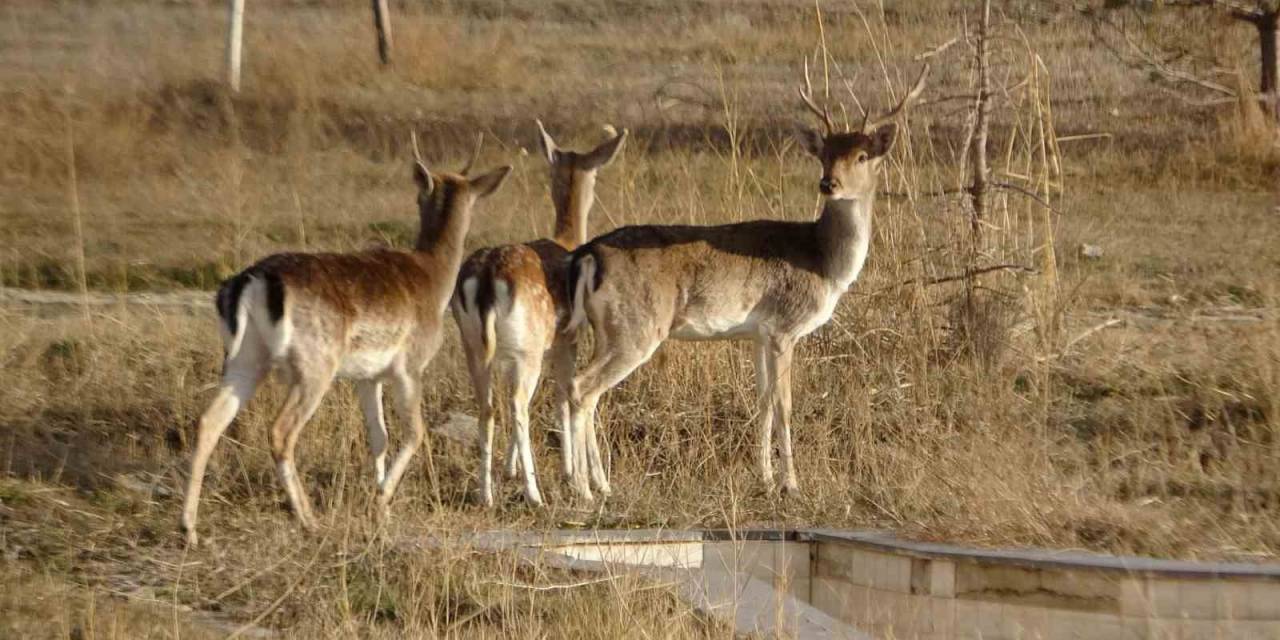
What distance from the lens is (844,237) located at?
9.81 meters

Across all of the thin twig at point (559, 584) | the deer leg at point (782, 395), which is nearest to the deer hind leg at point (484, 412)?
the deer leg at point (782, 395)

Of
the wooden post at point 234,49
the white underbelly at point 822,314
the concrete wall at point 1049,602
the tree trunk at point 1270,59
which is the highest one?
the wooden post at point 234,49

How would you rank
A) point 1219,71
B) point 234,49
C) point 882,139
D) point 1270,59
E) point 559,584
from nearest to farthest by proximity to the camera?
point 559,584 < point 882,139 < point 1270,59 < point 1219,71 < point 234,49

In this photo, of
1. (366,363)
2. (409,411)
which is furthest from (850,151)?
(366,363)

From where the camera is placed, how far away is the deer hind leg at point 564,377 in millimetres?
9336

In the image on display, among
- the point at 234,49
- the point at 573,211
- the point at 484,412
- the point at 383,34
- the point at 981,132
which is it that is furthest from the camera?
the point at 383,34

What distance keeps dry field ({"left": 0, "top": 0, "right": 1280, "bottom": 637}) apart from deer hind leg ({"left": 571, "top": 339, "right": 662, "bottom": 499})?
0.20 metres

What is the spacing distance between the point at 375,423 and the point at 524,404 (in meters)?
0.69

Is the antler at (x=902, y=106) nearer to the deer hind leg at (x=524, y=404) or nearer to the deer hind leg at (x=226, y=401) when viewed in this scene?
the deer hind leg at (x=524, y=404)

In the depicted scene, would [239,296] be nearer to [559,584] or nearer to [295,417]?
[295,417]

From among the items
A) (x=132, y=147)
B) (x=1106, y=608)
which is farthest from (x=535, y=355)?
(x=132, y=147)

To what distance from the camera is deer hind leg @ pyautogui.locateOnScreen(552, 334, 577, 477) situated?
Result: 9336 millimetres

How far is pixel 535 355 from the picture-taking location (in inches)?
355

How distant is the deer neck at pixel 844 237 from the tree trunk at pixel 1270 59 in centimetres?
915
